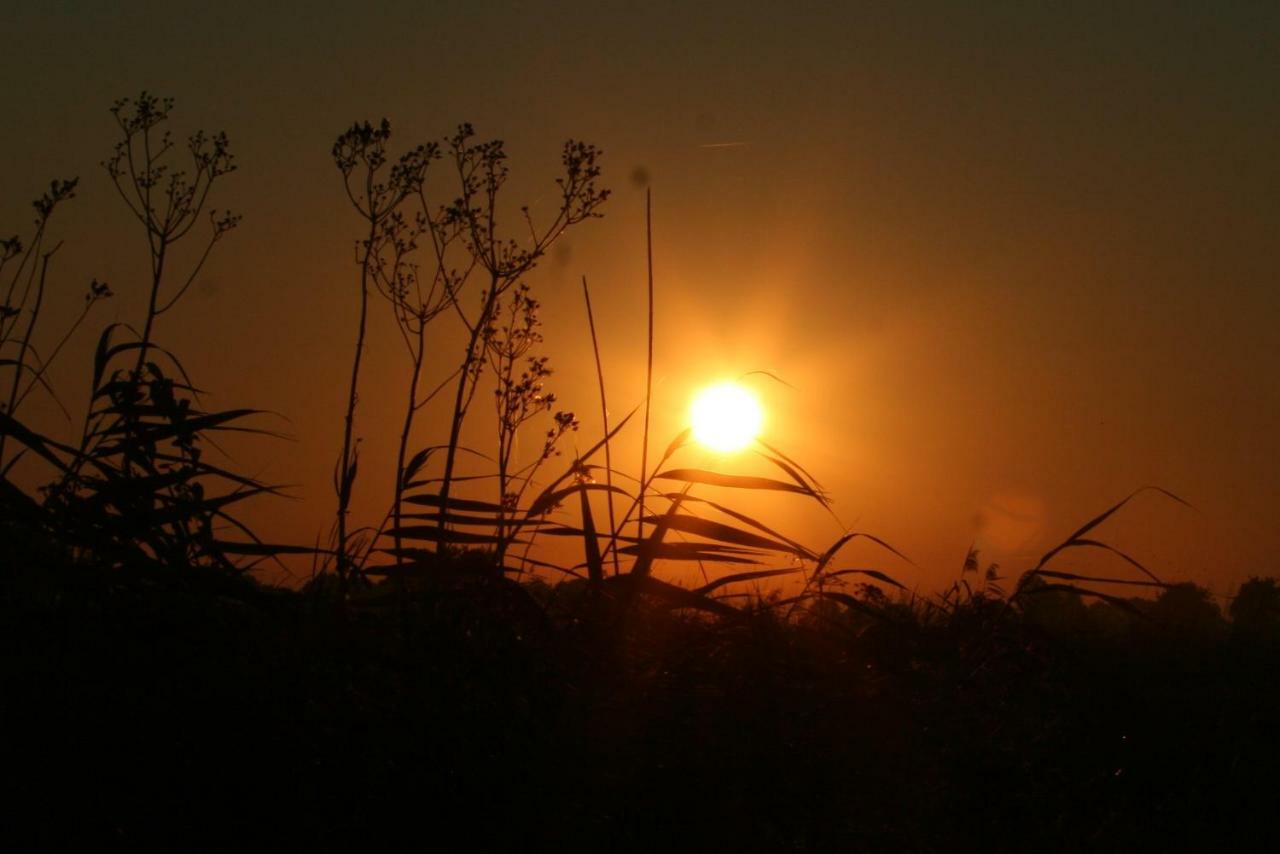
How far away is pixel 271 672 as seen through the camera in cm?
266

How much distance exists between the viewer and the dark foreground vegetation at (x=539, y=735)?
2361 mm

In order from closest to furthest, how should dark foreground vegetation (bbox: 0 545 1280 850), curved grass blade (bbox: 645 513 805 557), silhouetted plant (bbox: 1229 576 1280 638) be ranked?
dark foreground vegetation (bbox: 0 545 1280 850)
curved grass blade (bbox: 645 513 805 557)
silhouetted plant (bbox: 1229 576 1280 638)

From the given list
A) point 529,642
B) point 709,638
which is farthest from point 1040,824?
point 529,642

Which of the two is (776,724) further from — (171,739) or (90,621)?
(90,621)

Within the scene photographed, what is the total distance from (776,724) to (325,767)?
1120 millimetres

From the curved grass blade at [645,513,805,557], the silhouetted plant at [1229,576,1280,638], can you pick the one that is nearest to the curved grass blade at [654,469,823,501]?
the curved grass blade at [645,513,805,557]

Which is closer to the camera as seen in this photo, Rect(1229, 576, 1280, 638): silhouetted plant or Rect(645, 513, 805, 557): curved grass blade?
Rect(645, 513, 805, 557): curved grass blade

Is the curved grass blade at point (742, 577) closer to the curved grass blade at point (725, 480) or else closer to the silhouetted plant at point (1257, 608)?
the curved grass blade at point (725, 480)

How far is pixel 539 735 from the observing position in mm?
2752

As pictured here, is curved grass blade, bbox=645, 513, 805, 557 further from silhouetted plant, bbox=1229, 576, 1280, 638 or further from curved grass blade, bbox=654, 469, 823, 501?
silhouetted plant, bbox=1229, 576, 1280, 638

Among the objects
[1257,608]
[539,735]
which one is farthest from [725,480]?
[1257,608]

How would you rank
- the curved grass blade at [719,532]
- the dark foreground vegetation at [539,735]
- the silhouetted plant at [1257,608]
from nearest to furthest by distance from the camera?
the dark foreground vegetation at [539,735], the curved grass blade at [719,532], the silhouetted plant at [1257,608]

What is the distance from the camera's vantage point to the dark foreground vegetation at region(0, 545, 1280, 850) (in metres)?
2.36

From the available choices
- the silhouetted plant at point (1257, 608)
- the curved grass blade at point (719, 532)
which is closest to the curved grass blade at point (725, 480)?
the curved grass blade at point (719, 532)
